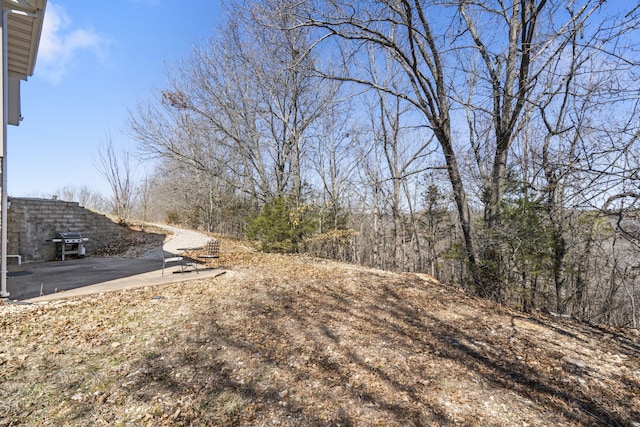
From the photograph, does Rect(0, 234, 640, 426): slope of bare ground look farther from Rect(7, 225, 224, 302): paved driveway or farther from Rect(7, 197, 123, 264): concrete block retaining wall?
Rect(7, 197, 123, 264): concrete block retaining wall

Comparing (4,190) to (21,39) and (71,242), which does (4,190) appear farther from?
(71,242)

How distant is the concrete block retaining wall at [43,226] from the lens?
7699 mm

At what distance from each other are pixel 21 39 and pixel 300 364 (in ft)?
28.3

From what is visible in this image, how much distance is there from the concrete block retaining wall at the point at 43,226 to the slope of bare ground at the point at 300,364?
5.22 meters

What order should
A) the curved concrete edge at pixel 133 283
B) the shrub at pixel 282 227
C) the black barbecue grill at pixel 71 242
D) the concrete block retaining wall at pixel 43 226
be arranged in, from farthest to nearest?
the shrub at pixel 282 227
the black barbecue grill at pixel 71 242
the concrete block retaining wall at pixel 43 226
the curved concrete edge at pixel 133 283

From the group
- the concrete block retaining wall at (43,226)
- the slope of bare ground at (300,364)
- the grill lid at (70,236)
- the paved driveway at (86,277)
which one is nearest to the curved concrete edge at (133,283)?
the paved driveway at (86,277)

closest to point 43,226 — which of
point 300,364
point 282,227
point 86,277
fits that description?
point 86,277

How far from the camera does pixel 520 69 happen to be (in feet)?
18.0

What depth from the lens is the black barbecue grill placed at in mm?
8461

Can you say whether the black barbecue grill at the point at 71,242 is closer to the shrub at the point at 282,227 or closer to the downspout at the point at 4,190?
the downspout at the point at 4,190

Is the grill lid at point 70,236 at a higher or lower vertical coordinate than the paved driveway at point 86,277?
higher

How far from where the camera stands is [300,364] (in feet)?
10.5

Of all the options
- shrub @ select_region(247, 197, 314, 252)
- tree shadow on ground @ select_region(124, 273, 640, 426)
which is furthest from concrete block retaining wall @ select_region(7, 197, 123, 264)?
tree shadow on ground @ select_region(124, 273, 640, 426)

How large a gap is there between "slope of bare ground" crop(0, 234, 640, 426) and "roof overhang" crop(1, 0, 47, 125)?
A: 4.57 m
